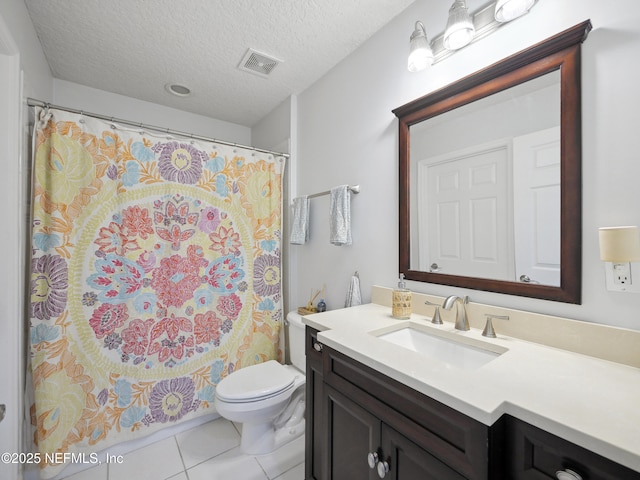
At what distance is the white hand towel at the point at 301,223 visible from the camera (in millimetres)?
2078

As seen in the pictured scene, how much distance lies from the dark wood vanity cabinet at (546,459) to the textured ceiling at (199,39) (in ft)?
5.92

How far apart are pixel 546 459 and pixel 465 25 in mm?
1389

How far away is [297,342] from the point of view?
185 cm

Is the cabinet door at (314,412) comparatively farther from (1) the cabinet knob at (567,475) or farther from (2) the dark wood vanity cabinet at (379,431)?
(1) the cabinet knob at (567,475)

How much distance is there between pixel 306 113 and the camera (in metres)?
2.21

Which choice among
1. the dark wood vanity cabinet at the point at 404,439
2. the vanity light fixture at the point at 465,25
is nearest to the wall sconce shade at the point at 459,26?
the vanity light fixture at the point at 465,25

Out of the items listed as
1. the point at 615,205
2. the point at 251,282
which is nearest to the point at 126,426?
the point at 251,282

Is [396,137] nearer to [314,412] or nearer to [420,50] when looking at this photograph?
[420,50]

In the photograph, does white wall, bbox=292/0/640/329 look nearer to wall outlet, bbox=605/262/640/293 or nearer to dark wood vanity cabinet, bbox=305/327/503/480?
wall outlet, bbox=605/262/640/293

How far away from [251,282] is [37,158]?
1354 mm

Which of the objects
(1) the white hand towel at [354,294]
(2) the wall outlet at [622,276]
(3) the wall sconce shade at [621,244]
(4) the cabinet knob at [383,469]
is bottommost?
(4) the cabinet knob at [383,469]

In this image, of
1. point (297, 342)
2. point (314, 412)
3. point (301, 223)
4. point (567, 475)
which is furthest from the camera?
point (301, 223)

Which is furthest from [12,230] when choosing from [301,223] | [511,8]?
[511,8]

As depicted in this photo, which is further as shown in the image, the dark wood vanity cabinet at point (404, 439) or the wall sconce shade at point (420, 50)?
the wall sconce shade at point (420, 50)
